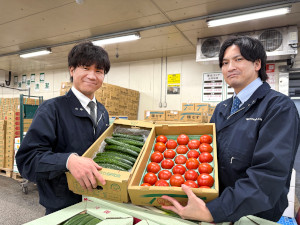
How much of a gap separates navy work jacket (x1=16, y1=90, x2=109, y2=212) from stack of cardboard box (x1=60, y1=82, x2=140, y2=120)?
3.90 metres

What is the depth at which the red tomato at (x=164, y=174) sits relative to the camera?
115cm

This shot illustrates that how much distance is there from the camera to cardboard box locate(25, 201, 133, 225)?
91 cm

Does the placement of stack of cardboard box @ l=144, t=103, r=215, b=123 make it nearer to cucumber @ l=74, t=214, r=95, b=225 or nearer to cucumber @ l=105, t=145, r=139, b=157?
cucumber @ l=105, t=145, r=139, b=157

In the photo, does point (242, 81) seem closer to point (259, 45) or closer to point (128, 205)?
point (259, 45)

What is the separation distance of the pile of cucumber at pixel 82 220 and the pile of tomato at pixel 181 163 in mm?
287

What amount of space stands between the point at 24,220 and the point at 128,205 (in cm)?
298

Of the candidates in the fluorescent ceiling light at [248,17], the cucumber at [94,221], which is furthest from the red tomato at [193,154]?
the fluorescent ceiling light at [248,17]

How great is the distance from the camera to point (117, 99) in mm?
5852

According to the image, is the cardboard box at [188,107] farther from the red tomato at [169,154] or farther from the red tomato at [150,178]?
the red tomato at [150,178]

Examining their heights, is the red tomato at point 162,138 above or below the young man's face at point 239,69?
below

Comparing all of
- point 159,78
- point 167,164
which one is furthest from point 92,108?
point 159,78

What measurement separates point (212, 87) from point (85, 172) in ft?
17.8

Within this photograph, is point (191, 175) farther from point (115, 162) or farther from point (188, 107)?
point (188, 107)

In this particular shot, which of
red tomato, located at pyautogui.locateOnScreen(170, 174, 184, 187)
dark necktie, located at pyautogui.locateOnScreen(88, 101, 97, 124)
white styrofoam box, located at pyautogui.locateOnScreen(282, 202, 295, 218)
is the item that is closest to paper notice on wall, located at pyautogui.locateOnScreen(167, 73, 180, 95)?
white styrofoam box, located at pyautogui.locateOnScreen(282, 202, 295, 218)
